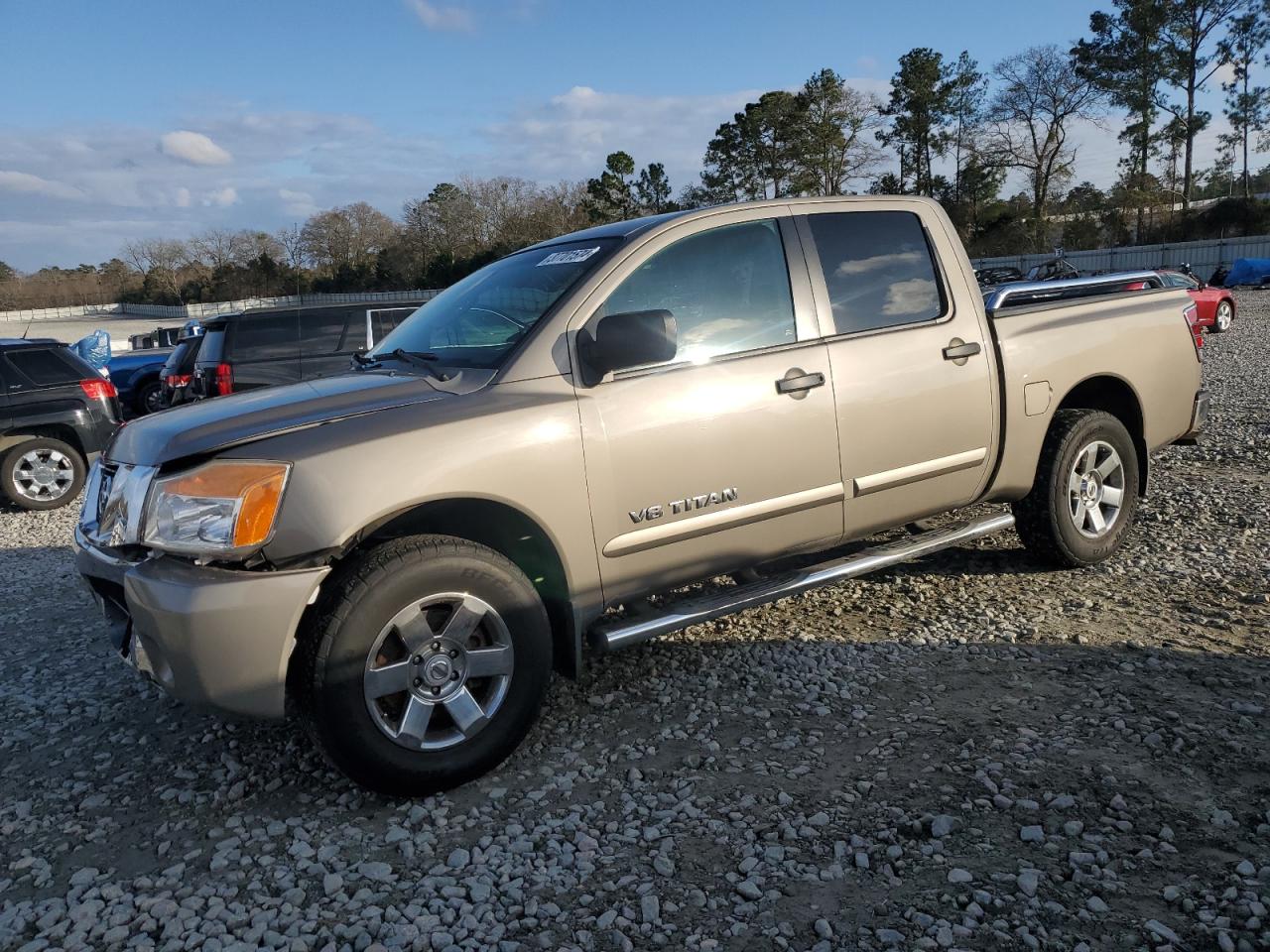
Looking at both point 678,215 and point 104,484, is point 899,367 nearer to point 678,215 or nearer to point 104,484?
point 678,215

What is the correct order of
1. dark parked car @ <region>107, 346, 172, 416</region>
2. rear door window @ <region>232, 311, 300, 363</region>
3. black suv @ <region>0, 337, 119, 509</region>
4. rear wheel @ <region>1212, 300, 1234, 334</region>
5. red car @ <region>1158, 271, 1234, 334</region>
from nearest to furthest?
black suv @ <region>0, 337, 119, 509</region> < rear door window @ <region>232, 311, 300, 363</region> < dark parked car @ <region>107, 346, 172, 416</region> < red car @ <region>1158, 271, 1234, 334</region> < rear wheel @ <region>1212, 300, 1234, 334</region>

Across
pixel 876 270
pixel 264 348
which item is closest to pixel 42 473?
pixel 264 348

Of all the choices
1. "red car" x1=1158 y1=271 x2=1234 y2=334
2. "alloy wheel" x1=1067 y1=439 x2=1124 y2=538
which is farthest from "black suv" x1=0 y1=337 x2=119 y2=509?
"red car" x1=1158 y1=271 x2=1234 y2=334

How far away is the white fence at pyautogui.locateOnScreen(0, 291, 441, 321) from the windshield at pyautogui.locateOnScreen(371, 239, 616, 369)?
56109mm

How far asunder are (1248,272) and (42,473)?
42864 millimetres

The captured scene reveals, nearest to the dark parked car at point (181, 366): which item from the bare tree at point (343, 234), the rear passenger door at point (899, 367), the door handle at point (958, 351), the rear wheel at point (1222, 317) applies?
the rear passenger door at point (899, 367)

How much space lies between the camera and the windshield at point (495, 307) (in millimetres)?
3514

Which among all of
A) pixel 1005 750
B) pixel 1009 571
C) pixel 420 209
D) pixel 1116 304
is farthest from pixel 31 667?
pixel 420 209

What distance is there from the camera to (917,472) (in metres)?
4.07

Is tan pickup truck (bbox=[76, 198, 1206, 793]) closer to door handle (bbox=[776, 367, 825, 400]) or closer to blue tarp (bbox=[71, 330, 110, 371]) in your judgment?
door handle (bbox=[776, 367, 825, 400])

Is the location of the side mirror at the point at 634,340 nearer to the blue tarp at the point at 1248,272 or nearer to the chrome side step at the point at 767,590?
the chrome side step at the point at 767,590

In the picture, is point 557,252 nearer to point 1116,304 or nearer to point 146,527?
point 146,527

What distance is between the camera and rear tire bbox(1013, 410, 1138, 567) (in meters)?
4.63

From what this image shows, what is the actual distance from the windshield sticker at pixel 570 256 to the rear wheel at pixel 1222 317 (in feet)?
71.3
